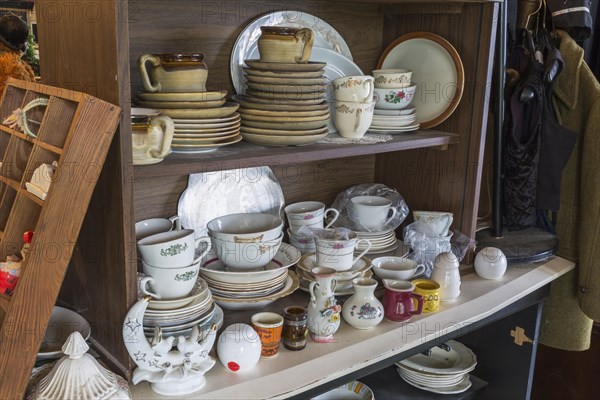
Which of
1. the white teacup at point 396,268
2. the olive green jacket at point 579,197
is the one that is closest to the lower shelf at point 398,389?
the olive green jacket at point 579,197

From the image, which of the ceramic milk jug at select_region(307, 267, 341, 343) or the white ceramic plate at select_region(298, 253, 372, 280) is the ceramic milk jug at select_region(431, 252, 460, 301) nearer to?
the white ceramic plate at select_region(298, 253, 372, 280)

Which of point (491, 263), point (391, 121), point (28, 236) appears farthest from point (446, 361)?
point (28, 236)

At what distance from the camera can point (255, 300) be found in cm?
128

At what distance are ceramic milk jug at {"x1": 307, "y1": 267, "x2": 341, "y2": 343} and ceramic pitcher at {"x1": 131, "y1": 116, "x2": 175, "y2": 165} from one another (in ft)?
1.40

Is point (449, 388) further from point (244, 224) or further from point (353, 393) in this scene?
point (244, 224)

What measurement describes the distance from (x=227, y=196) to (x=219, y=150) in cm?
33

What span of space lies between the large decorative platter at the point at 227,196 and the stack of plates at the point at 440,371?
637 millimetres

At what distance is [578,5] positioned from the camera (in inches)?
67.9

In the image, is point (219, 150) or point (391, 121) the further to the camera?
point (391, 121)

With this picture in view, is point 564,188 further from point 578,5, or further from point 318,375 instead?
point 318,375

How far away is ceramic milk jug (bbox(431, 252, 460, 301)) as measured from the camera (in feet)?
4.77

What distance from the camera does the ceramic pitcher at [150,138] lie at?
103 cm

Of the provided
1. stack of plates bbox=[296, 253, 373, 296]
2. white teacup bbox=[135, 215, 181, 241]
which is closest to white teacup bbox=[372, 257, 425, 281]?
stack of plates bbox=[296, 253, 373, 296]

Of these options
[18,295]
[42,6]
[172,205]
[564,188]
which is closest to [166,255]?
[18,295]
